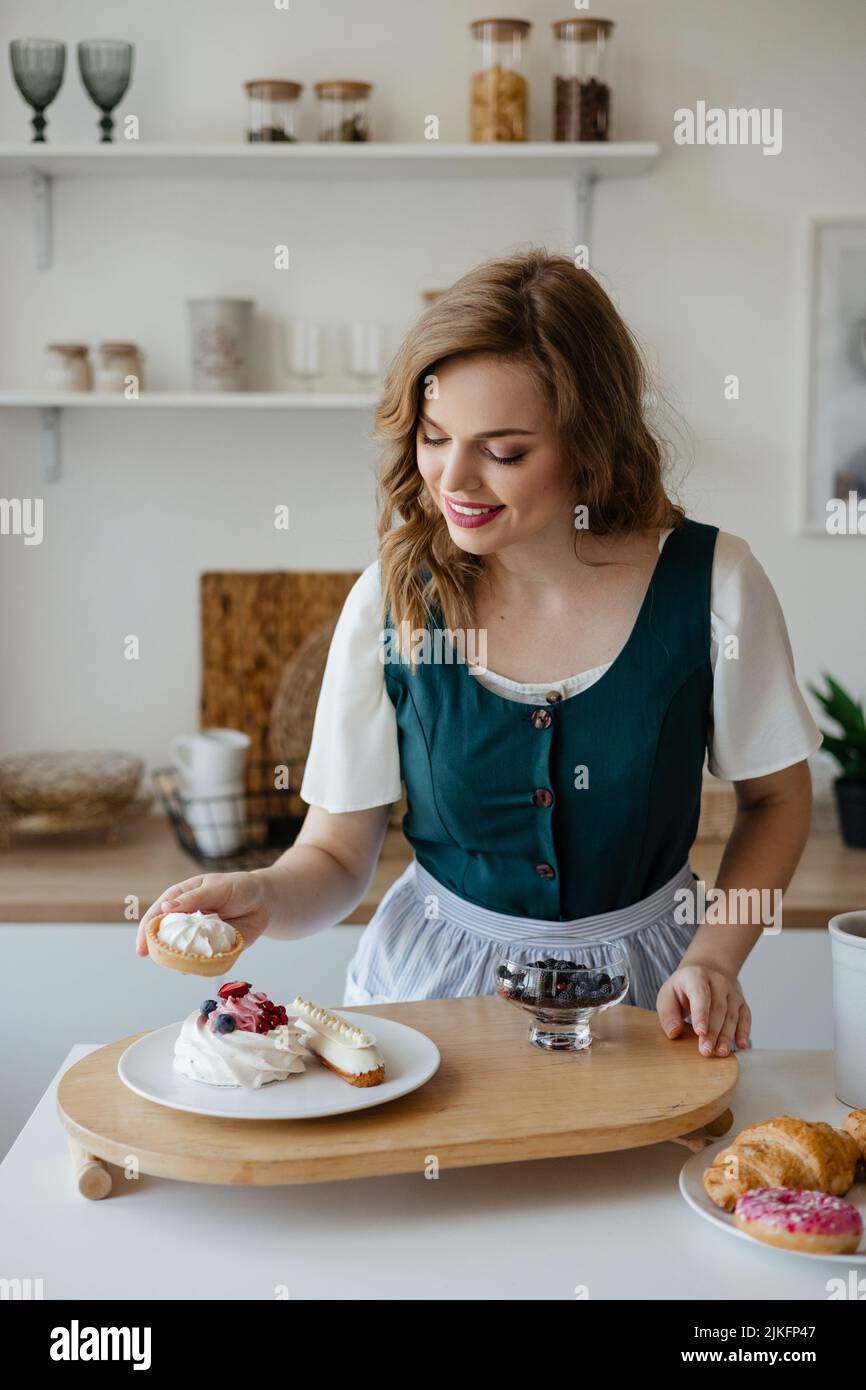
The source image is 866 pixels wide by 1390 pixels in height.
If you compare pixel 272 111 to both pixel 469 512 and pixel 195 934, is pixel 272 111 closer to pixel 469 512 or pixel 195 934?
pixel 469 512

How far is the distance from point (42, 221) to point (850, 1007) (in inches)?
87.5

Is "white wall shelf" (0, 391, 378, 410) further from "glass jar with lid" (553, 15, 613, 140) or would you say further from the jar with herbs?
"glass jar with lid" (553, 15, 613, 140)

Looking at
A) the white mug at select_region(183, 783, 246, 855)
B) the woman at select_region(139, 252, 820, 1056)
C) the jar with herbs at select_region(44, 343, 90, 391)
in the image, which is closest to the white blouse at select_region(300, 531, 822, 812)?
the woman at select_region(139, 252, 820, 1056)

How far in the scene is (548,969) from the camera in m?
1.22

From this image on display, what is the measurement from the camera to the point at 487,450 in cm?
134

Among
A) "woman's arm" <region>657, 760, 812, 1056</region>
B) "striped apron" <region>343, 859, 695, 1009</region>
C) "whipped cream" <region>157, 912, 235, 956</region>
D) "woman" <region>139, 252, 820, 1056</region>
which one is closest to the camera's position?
"whipped cream" <region>157, 912, 235, 956</region>

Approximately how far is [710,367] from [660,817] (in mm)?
1542

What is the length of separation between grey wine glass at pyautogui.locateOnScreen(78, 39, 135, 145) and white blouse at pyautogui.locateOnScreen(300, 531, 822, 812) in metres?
1.48

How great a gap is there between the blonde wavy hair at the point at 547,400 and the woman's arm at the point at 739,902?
1.01 feet

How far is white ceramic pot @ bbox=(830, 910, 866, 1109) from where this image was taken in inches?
47.1

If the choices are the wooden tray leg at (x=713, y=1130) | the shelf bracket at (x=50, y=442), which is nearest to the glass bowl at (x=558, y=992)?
the wooden tray leg at (x=713, y=1130)

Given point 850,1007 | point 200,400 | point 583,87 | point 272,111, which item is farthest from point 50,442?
point 850,1007
